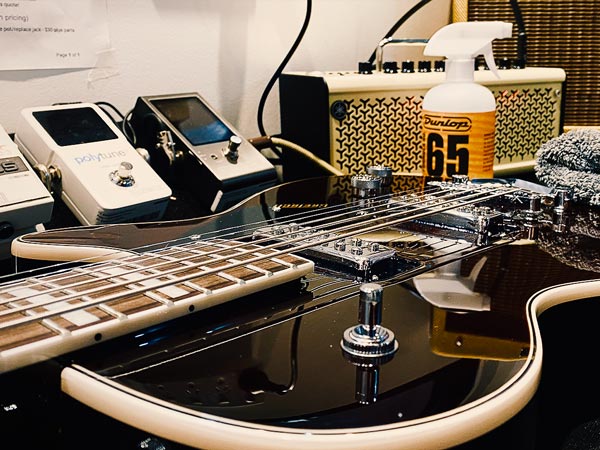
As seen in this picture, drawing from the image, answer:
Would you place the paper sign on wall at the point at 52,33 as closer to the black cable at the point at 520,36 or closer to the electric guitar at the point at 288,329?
the electric guitar at the point at 288,329

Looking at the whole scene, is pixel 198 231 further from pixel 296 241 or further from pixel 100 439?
pixel 100 439

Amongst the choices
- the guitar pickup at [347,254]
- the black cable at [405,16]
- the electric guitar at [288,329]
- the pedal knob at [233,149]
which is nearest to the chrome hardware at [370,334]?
the electric guitar at [288,329]

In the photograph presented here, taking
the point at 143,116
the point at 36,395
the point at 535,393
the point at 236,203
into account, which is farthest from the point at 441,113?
the point at 36,395

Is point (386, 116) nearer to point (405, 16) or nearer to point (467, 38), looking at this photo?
point (467, 38)

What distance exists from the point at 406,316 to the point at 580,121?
34.2 inches

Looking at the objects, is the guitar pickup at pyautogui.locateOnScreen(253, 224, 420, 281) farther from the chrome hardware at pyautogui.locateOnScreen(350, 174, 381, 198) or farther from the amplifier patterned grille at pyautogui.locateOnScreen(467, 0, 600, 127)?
the amplifier patterned grille at pyautogui.locateOnScreen(467, 0, 600, 127)

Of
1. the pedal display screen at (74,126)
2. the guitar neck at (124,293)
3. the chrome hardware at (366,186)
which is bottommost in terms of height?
the guitar neck at (124,293)

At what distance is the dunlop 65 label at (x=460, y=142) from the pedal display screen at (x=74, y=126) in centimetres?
38

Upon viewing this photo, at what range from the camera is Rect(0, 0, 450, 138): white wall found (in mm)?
859

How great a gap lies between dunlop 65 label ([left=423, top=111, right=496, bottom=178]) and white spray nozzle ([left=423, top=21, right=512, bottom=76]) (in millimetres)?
77

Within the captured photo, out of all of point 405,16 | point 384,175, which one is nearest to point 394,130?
point 384,175

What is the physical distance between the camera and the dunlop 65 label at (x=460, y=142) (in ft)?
2.46

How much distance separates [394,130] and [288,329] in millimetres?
556

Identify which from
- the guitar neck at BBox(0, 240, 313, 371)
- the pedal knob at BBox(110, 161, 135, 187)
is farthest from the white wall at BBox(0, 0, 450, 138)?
the guitar neck at BBox(0, 240, 313, 371)
